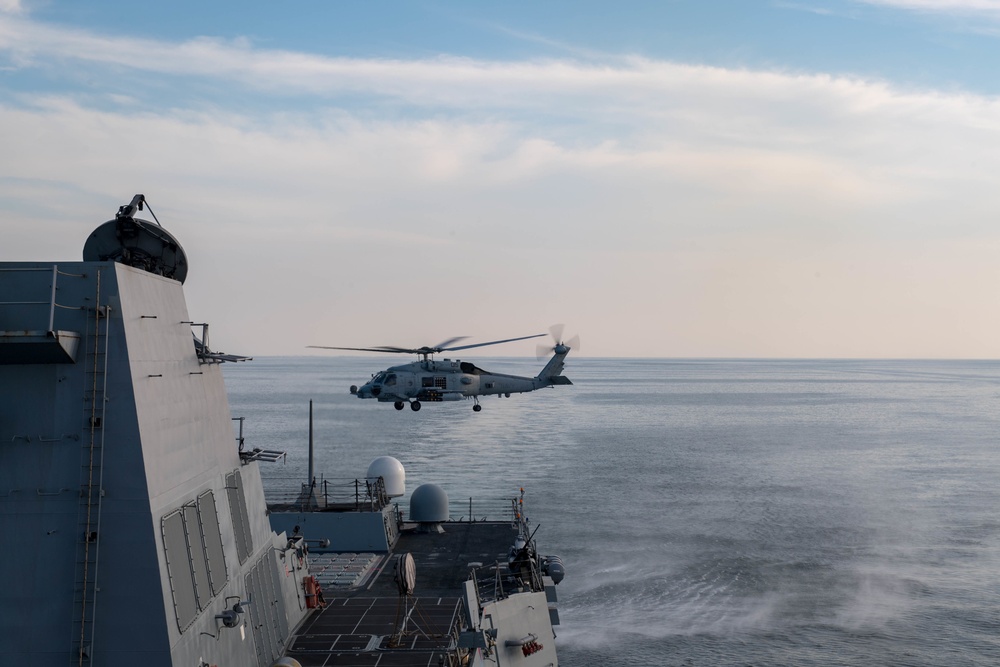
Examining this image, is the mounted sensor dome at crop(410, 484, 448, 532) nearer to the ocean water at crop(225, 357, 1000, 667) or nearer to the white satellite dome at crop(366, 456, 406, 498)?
the white satellite dome at crop(366, 456, 406, 498)

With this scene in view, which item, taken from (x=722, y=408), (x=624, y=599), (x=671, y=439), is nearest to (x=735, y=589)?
(x=624, y=599)

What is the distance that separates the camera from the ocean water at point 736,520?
3869 cm

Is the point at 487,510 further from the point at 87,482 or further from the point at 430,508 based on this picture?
the point at 87,482

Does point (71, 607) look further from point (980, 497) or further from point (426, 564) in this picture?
point (980, 497)

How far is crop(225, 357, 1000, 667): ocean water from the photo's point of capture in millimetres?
38688

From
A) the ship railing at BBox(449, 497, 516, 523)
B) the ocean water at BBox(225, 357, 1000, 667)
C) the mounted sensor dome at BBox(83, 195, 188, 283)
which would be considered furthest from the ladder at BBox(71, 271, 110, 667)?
the ship railing at BBox(449, 497, 516, 523)

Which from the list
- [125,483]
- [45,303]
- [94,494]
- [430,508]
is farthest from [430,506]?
[45,303]

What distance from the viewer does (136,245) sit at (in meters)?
15.7

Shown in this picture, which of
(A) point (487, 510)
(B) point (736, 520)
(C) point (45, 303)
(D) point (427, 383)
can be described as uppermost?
(C) point (45, 303)

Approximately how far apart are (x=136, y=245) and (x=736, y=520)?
5301cm

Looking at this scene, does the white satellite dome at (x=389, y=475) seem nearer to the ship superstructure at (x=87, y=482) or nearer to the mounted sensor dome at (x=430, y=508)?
the mounted sensor dome at (x=430, y=508)

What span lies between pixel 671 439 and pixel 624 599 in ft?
224

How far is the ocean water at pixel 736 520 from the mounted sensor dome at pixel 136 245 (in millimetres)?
26326

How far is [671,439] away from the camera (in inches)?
4301
